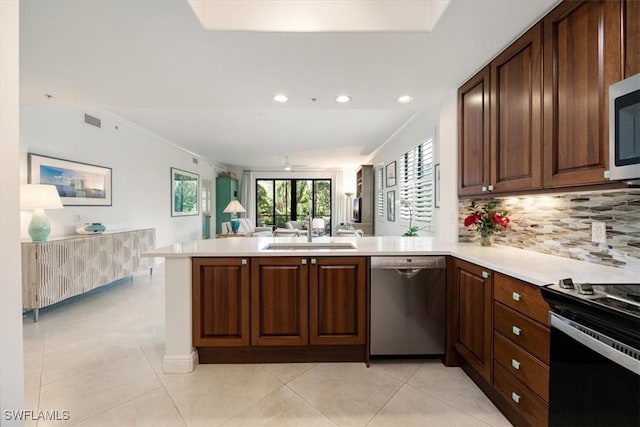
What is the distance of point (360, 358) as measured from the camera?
2.40m

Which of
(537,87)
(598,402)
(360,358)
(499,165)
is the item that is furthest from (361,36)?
(360,358)

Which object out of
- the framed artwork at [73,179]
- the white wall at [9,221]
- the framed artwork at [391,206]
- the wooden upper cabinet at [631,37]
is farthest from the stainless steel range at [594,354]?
the framed artwork at [73,179]

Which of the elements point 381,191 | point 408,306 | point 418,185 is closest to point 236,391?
point 408,306

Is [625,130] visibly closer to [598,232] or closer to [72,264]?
[598,232]

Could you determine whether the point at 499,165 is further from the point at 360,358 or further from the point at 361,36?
the point at 360,358

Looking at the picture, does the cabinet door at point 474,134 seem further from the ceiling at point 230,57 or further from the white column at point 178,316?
the white column at point 178,316

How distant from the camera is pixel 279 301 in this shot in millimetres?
2295

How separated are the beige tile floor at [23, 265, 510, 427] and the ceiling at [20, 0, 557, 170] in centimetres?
226

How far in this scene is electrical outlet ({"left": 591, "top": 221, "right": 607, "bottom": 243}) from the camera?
5.48 feet

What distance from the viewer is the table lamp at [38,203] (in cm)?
302

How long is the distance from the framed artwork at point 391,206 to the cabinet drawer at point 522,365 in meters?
4.00

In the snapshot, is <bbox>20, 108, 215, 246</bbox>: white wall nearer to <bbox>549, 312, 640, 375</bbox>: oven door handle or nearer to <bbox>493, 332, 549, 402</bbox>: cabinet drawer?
<bbox>493, 332, 549, 402</bbox>: cabinet drawer

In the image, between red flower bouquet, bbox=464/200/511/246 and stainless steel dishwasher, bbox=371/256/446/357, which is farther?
red flower bouquet, bbox=464/200/511/246

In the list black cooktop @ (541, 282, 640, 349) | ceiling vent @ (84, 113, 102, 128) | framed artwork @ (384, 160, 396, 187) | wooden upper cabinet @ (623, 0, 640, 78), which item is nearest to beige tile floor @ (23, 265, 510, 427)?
black cooktop @ (541, 282, 640, 349)
